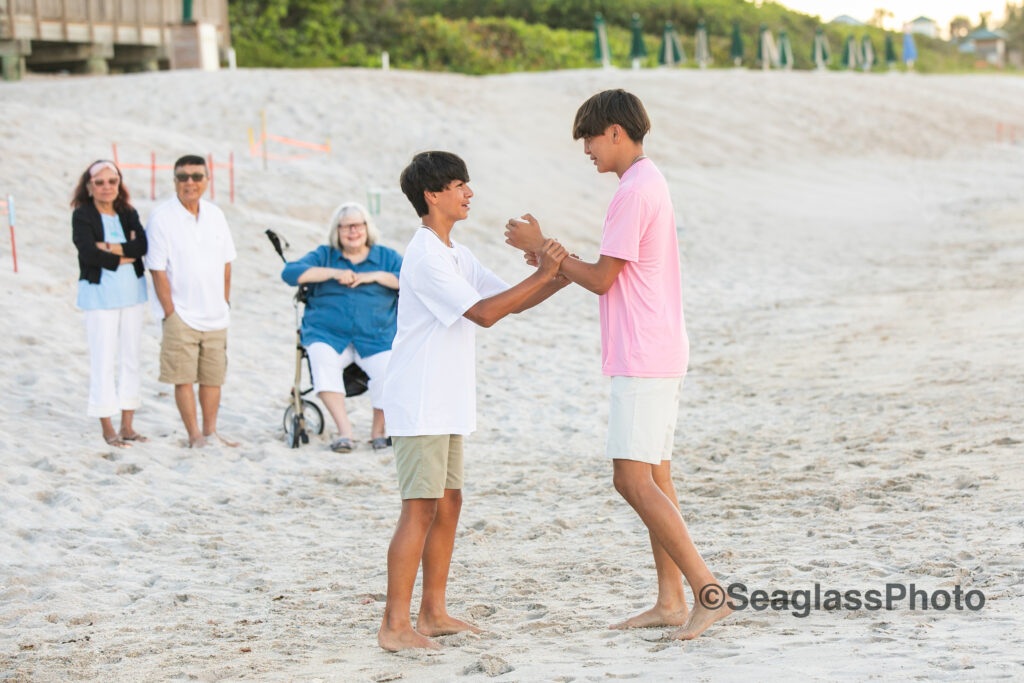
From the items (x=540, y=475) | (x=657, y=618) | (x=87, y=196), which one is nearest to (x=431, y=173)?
(x=657, y=618)

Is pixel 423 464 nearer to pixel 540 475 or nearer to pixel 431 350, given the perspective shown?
pixel 431 350

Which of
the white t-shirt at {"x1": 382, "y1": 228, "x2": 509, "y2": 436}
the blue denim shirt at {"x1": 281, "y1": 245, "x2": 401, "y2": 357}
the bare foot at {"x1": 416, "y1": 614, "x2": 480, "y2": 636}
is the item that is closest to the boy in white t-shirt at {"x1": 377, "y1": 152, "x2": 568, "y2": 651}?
the white t-shirt at {"x1": 382, "y1": 228, "x2": 509, "y2": 436}

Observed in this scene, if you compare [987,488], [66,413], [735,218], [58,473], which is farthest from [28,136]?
[987,488]

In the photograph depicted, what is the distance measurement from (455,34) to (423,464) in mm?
30381

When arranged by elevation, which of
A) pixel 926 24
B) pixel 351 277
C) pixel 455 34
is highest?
pixel 926 24

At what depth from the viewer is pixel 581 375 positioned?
A: 9.69m

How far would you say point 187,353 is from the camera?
7.00 metres

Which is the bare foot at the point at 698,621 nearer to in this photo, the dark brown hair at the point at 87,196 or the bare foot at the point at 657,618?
the bare foot at the point at 657,618

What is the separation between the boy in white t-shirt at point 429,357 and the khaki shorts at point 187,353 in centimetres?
336

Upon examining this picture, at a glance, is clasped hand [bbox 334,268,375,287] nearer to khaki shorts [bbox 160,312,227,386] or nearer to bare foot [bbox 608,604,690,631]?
khaki shorts [bbox 160,312,227,386]

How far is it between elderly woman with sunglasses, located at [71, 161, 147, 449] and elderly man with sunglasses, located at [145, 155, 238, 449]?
155 millimetres

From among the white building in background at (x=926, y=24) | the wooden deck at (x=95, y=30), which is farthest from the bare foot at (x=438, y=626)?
the white building in background at (x=926, y=24)

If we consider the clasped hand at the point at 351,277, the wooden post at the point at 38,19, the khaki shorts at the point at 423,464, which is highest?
the wooden post at the point at 38,19

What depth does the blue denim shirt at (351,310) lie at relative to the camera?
7266 millimetres
